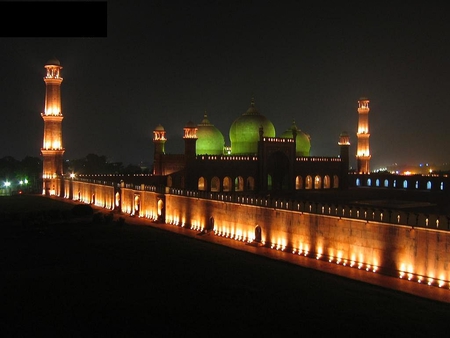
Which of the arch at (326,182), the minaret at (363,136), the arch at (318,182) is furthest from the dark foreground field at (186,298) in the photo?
the minaret at (363,136)

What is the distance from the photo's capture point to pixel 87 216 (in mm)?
25625

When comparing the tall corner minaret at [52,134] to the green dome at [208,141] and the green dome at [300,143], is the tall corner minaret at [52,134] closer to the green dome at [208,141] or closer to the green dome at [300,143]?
the green dome at [208,141]

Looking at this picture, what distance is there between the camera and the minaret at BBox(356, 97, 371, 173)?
43.9 meters

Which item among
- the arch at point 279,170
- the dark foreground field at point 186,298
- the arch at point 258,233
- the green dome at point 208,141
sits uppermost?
the green dome at point 208,141

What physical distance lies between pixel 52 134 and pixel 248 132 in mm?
15385

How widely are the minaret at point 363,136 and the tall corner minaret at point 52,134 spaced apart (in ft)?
81.1

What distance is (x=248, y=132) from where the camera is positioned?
35.6m

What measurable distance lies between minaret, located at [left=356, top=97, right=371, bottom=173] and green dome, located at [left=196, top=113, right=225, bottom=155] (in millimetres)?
13974

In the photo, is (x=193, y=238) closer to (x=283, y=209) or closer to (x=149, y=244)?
(x=149, y=244)

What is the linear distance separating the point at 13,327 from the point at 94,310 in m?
1.73

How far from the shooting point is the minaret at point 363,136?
144 ft

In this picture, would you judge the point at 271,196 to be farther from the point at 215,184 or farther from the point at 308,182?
the point at 308,182

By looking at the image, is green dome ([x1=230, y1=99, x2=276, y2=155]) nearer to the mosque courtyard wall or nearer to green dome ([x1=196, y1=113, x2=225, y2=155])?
green dome ([x1=196, y1=113, x2=225, y2=155])

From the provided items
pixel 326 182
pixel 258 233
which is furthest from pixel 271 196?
pixel 258 233
